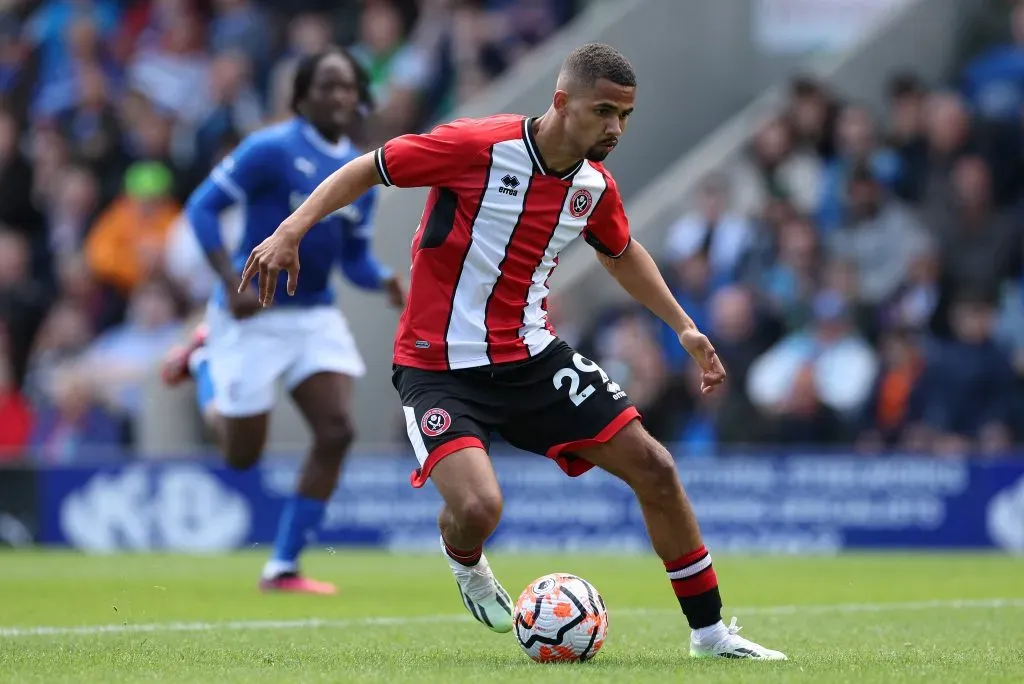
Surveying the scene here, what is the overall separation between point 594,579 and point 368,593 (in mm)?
1817

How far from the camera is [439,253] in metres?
6.39

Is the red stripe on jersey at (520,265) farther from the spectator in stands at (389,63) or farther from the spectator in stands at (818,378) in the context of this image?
the spectator in stands at (389,63)

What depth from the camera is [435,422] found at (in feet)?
20.4

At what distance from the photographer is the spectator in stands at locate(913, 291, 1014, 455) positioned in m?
13.4

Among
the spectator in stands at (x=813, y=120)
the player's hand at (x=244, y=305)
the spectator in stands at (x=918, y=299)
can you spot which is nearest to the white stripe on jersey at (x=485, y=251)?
the player's hand at (x=244, y=305)

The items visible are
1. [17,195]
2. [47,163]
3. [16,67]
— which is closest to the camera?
[17,195]

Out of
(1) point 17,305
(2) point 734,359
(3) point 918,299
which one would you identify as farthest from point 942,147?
(1) point 17,305

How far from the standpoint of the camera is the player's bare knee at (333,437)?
9.21 meters

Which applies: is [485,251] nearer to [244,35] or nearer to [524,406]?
[524,406]

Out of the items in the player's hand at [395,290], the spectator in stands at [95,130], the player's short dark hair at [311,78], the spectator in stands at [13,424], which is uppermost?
the player's short dark hair at [311,78]

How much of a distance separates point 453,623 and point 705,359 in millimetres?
2059

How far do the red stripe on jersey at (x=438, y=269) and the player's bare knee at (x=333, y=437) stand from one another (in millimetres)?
2847

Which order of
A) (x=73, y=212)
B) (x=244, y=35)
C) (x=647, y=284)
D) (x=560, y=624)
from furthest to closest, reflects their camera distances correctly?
(x=244, y=35) < (x=73, y=212) < (x=647, y=284) < (x=560, y=624)

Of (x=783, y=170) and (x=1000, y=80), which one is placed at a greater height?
(x=1000, y=80)
